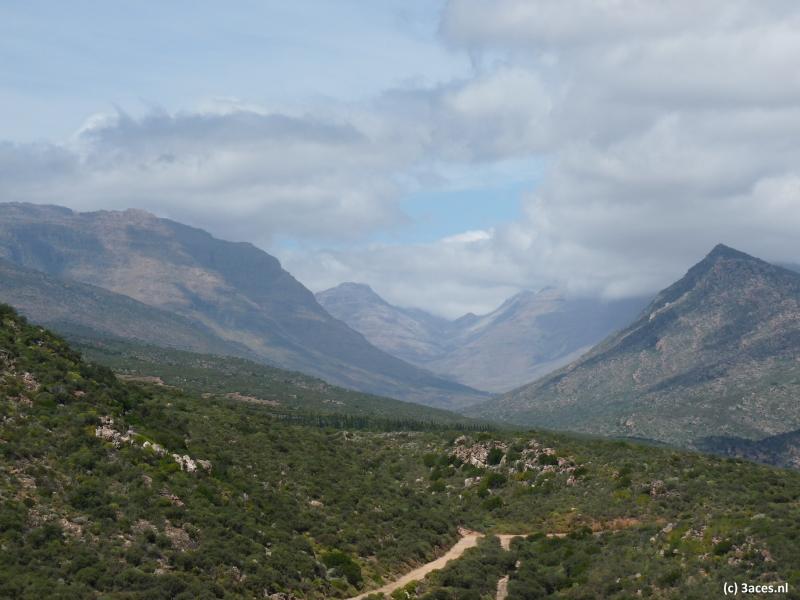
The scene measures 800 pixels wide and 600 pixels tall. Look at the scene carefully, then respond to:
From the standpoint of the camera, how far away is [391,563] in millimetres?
72250

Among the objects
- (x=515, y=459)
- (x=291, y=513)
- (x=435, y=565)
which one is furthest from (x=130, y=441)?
(x=515, y=459)

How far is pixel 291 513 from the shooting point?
245ft

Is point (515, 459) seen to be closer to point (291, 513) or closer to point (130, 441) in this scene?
point (291, 513)

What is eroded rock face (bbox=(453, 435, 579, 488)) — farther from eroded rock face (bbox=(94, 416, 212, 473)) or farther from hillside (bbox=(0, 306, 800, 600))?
eroded rock face (bbox=(94, 416, 212, 473))

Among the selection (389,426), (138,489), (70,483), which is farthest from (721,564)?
(389,426)

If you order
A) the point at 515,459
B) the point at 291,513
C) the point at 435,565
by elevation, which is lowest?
the point at 435,565

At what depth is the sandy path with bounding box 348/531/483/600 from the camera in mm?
66188

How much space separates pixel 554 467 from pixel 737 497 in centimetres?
3165

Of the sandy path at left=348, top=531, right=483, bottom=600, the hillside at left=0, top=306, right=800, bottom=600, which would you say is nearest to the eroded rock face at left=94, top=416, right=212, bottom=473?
the hillside at left=0, top=306, right=800, bottom=600

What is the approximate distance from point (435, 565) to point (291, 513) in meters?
13.5

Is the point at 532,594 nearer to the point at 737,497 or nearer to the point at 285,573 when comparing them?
the point at 285,573

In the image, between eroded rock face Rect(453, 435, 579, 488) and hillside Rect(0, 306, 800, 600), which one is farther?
eroded rock face Rect(453, 435, 579, 488)

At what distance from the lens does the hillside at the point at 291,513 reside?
5459 cm

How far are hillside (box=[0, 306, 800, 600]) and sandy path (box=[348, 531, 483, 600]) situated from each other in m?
0.93
